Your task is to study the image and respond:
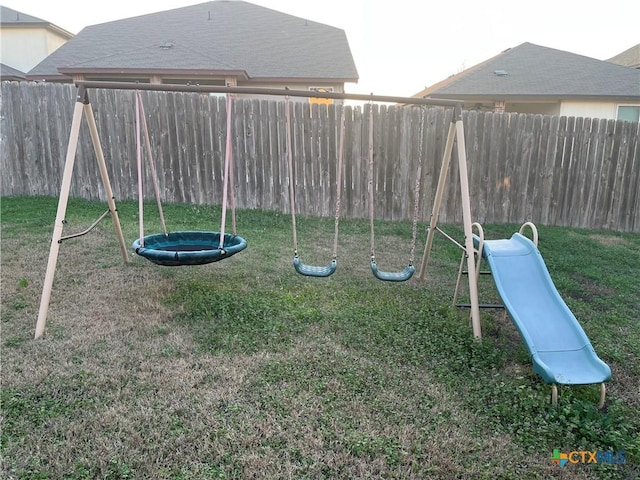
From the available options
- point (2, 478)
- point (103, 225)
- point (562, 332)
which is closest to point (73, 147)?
point (2, 478)

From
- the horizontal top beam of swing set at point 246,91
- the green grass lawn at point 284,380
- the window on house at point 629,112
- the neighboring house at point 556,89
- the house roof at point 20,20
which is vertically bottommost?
the green grass lawn at point 284,380

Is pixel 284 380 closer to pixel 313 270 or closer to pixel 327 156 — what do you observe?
pixel 313 270

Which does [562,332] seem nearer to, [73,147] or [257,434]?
[257,434]

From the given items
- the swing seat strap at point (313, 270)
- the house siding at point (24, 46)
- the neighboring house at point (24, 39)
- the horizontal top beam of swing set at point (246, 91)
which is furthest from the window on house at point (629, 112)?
the house siding at point (24, 46)

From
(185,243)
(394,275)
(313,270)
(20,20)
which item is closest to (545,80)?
(394,275)

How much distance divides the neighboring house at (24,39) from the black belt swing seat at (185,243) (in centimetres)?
2041

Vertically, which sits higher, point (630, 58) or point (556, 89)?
point (630, 58)

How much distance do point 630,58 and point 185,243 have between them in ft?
74.6

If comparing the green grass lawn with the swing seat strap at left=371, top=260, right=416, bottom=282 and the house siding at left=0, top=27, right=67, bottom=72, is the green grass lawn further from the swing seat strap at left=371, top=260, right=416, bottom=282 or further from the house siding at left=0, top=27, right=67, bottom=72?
the house siding at left=0, top=27, right=67, bottom=72

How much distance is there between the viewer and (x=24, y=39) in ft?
64.4

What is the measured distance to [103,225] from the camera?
641 cm

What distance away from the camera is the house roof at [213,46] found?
12.5 meters

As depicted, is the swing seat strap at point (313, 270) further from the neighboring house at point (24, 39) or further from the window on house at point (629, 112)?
the neighboring house at point (24, 39)

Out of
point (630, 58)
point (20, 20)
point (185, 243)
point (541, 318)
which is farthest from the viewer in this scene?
point (20, 20)
